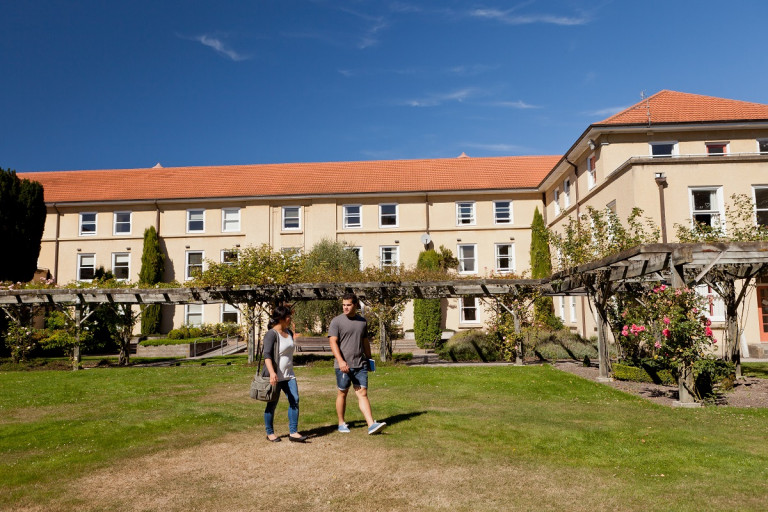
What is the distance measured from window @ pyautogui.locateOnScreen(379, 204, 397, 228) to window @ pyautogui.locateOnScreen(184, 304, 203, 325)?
11.0m

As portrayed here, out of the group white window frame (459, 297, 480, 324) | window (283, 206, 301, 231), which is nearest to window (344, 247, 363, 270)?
window (283, 206, 301, 231)

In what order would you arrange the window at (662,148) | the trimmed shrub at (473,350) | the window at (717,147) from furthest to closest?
the window at (662,148) → the window at (717,147) → the trimmed shrub at (473,350)

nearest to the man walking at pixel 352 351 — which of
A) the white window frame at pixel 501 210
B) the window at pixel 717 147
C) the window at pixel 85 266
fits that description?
the window at pixel 717 147

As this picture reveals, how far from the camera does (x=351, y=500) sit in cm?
471

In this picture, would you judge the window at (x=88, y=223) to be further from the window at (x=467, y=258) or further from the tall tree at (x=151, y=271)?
the window at (x=467, y=258)

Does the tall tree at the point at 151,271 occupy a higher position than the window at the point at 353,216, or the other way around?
the window at the point at 353,216

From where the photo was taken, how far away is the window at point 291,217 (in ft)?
99.7

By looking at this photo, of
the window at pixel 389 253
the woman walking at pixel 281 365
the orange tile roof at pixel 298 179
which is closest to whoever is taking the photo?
the woman walking at pixel 281 365

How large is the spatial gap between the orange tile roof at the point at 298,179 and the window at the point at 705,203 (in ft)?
37.4

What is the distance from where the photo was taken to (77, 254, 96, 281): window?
1209 inches

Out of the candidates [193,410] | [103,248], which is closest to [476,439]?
[193,410]

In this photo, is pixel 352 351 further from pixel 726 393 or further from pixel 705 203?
pixel 705 203

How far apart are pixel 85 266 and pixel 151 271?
15.7ft

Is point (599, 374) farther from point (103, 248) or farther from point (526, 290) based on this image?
point (103, 248)
